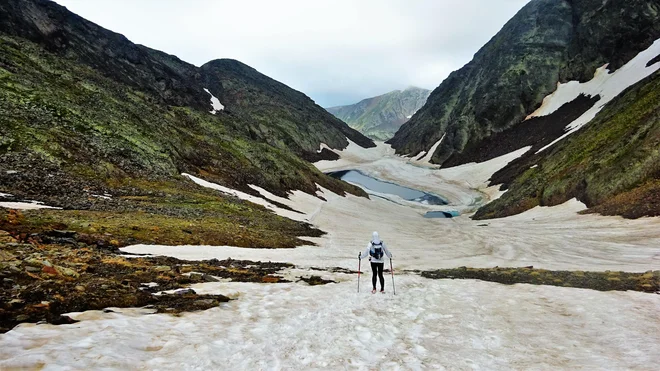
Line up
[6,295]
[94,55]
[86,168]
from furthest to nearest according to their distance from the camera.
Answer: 1. [94,55]
2. [86,168]
3. [6,295]

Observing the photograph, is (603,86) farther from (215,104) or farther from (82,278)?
(215,104)

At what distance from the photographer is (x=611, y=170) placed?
3391 centimetres

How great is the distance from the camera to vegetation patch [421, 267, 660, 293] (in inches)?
514

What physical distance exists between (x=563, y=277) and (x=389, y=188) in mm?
90405

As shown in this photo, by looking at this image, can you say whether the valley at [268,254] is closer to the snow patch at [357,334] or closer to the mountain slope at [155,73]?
the snow patch at [357,334]

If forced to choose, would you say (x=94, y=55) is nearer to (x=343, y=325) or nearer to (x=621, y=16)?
(x=343, y=325)

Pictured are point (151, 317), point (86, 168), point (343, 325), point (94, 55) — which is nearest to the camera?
point (151, 317)

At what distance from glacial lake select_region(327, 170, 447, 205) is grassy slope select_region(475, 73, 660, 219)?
98.2 ft

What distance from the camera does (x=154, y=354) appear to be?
655cm

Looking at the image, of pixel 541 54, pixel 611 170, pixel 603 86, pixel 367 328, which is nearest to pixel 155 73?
pixel 611 170

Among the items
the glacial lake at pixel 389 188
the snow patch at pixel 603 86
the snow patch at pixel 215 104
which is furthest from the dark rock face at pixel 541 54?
the snow patch at pixel 215 104

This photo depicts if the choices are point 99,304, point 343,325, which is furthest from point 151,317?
point 343,325

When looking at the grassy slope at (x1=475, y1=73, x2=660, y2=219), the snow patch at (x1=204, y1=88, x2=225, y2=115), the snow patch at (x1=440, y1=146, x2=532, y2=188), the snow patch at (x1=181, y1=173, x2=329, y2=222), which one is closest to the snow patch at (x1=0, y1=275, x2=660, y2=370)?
the grassy slope at (x1=475, y1=73, x2=660, y2=219)

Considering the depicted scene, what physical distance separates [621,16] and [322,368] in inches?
4876
